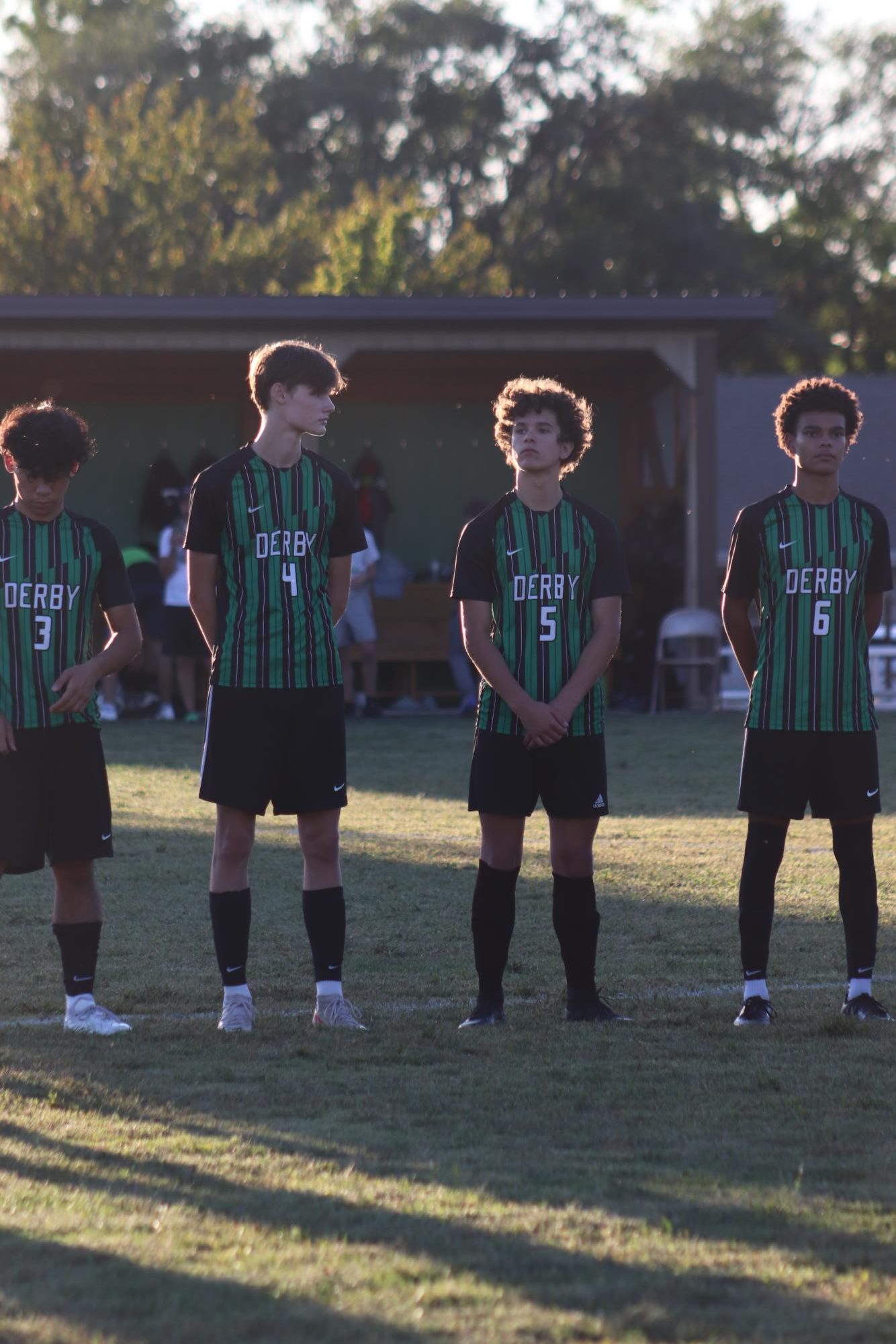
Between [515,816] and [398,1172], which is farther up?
[515,816]

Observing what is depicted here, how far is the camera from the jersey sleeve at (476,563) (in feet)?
17.5

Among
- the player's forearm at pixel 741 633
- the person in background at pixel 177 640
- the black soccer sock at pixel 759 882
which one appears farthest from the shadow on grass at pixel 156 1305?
the person in background at pixel 177 640

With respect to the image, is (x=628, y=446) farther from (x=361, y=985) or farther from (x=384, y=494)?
(x=361, y=985)

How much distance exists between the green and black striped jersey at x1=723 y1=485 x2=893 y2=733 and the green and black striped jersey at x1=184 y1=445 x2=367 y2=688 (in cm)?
119

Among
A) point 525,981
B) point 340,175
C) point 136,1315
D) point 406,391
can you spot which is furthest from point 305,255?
point 136,1315

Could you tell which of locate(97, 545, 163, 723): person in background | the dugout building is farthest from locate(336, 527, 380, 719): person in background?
the dugout building

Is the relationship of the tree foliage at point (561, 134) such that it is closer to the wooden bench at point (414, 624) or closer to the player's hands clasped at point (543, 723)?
the wooden bench at point (414, 624)

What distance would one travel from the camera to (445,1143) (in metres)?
4.06

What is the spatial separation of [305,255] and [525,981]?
36.2 m

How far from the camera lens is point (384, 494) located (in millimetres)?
21453

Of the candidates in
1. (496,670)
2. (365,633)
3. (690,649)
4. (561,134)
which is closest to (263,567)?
(496,670)

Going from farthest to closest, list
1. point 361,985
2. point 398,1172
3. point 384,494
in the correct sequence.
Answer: point 384,494, point 361,985, point 398,1172

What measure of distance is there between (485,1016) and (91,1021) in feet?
3.51

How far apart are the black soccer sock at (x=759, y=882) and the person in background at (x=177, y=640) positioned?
11641 mm
